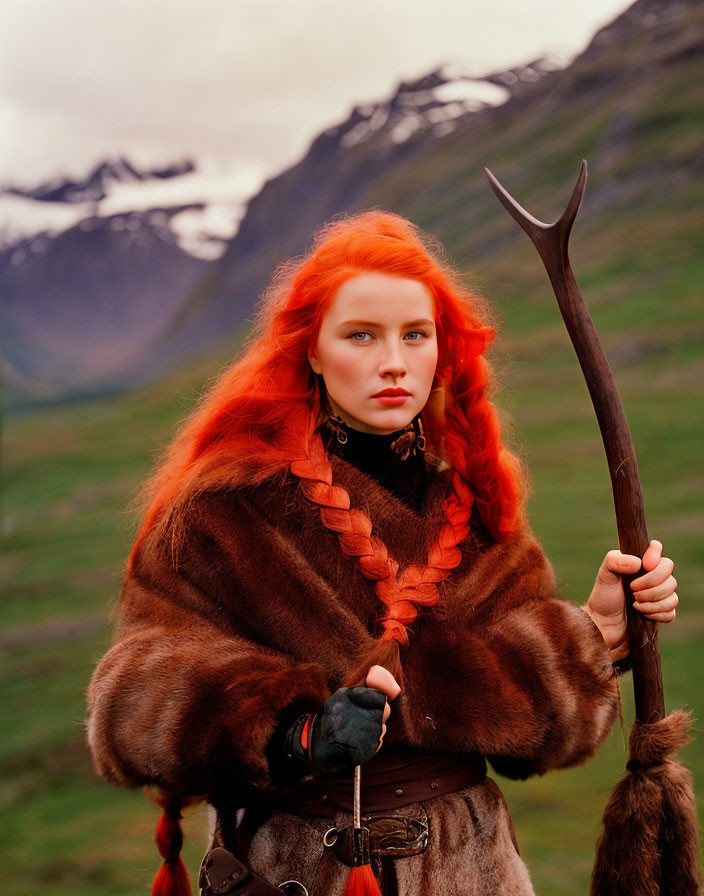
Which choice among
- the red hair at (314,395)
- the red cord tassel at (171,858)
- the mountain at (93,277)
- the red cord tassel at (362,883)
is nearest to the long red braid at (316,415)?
the red hair at (314,395)

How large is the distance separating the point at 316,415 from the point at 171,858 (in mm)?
1041

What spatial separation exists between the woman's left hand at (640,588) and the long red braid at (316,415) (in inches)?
9.2

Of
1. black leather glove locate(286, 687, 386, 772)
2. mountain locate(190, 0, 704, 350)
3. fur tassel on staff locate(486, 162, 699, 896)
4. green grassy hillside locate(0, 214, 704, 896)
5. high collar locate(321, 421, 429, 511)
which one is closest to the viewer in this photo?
black leather glove locate(286, 687, 386, 772)

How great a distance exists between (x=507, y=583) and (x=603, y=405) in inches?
16.6

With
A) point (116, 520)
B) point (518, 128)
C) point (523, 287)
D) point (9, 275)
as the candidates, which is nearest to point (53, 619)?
point (116, 520)

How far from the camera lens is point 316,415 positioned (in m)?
2.16

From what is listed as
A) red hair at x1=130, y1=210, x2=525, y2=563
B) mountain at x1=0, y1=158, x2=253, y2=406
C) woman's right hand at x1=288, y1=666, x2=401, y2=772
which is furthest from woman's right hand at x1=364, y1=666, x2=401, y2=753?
mountain at x1=0, y1=158, x2=253, y2=406

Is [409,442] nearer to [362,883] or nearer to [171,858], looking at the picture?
[362,883]

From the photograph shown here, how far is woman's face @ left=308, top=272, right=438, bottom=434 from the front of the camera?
2.03m

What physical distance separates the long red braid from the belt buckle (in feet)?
1.09

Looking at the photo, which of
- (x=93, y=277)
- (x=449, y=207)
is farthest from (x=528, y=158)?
(x=93, y=277)

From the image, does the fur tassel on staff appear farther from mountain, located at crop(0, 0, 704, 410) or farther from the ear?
mountain, located at crop(0, 0, 704, 410)

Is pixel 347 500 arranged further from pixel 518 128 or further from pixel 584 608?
pixel 518 128

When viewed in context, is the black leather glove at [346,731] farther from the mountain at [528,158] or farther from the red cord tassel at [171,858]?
the mountain at [528,158]
